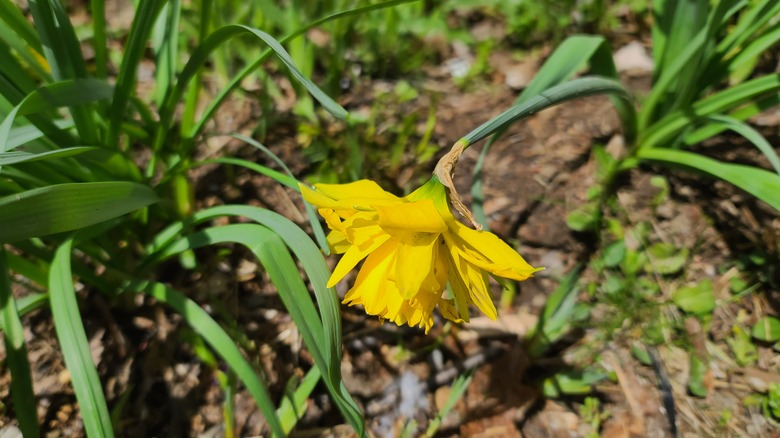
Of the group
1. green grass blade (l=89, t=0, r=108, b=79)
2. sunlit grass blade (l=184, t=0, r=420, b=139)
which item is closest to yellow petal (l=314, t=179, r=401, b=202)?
sunlit grass blade (l=184, t=0, r=420, b=139)

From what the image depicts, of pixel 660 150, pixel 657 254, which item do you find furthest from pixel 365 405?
pixel 660 150

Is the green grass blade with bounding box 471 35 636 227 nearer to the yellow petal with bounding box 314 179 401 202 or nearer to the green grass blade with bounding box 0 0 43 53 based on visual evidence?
the yellow petal with bounding box 314 179 401 202

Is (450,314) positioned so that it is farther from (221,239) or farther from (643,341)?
(643,341)

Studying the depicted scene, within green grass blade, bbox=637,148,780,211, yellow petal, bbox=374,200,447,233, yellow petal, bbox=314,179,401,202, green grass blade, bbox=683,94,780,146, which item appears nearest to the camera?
yellow petal, bbox=374,200,447,233

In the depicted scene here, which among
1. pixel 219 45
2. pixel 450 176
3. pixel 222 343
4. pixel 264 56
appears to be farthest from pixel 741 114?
pixel 222 343

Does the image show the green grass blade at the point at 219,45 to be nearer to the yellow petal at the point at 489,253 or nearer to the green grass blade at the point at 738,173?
the yellow petal at the point at 489,253

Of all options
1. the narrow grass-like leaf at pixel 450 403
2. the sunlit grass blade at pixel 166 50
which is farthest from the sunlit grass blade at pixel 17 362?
the narrow grass-like leaf at pixel 450 403
